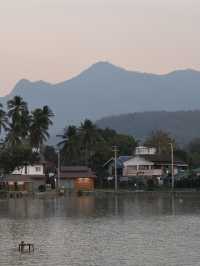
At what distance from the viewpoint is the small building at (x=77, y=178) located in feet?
325

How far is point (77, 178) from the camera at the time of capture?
9969 centimetres

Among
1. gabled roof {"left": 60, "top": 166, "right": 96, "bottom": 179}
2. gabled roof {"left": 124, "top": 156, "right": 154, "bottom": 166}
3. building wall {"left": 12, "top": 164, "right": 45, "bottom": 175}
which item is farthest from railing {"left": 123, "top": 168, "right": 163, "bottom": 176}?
building wall {"left": 12, "top": 164, "right": 45, "bottom": 175}

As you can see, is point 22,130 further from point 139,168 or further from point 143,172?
point 143,172

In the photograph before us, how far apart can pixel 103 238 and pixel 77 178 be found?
2732 inches

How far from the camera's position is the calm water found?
77.9ft

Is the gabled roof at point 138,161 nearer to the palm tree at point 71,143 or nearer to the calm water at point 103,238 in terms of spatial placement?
the palm tree at point 71,143

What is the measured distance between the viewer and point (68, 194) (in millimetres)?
87875

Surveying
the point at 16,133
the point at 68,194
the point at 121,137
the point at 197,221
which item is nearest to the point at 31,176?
the point at 16,133

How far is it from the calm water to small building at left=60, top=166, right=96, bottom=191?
169ft

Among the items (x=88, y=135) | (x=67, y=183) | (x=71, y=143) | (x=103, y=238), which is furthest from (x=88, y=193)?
(x=103, y=238)

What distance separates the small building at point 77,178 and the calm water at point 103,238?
169ft

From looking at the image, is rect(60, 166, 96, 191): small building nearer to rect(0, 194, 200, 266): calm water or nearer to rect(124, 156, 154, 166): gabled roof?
rect(124, 156, 154, 166): gabled roof

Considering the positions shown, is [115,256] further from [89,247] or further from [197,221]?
[197,221]

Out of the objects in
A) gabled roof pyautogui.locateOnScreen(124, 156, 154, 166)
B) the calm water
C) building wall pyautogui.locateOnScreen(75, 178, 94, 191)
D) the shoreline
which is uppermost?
gabled roof pyautogui.locateOnScreen(124, 156, 154, 166)
